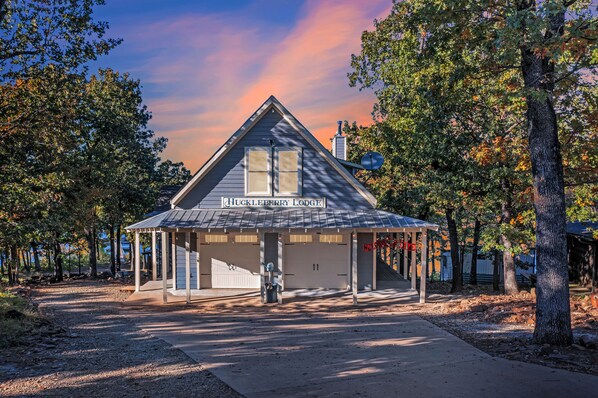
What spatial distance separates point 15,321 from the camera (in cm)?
1129

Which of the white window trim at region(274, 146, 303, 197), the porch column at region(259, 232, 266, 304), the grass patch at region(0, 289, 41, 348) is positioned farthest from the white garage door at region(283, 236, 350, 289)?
the grass patch at region(0, 289, 41, 348)

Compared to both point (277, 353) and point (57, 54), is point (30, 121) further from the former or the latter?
point (277, 353)

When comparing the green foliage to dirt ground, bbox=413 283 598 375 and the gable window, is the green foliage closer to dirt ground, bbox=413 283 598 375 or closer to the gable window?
dirt ground, bbox=413 283 598 375

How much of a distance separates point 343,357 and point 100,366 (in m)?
4.64

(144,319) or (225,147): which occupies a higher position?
(225,147)

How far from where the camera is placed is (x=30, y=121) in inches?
581

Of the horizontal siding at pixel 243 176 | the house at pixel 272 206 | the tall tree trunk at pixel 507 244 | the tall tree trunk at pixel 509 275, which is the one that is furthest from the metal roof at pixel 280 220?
the tall tree trunk at pixel 509 275

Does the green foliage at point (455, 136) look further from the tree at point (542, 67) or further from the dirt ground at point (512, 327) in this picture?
the dirt ground at point (512, 327)

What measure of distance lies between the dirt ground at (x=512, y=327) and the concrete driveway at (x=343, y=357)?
504mm

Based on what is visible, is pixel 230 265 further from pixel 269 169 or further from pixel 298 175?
pixel 298 175

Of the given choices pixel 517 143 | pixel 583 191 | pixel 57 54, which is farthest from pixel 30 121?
pixel 583 191

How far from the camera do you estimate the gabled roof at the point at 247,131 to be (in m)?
18.5

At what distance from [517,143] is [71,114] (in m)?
15.2

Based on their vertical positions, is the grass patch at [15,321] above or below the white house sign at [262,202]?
below
